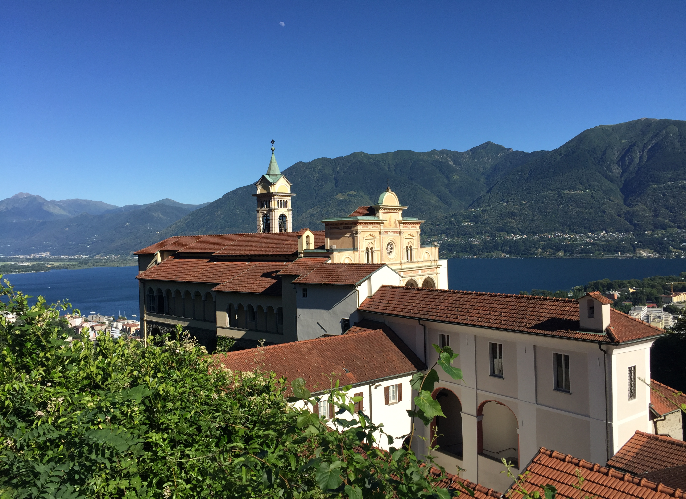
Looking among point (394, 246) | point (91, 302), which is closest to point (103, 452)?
point (394, 246)

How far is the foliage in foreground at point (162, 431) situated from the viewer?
4.49 meters

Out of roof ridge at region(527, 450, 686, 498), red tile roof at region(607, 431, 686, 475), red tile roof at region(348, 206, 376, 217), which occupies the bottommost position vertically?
red tile roof at region(607, 431, 686, 475)

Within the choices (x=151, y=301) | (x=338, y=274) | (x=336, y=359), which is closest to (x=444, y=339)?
(x=336, y=359)

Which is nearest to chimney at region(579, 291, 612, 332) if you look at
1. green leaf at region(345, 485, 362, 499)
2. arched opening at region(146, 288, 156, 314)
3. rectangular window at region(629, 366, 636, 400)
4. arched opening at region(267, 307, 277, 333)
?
rectangular window at region(629, 366, 636, 400)

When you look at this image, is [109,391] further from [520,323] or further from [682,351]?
[682,351]

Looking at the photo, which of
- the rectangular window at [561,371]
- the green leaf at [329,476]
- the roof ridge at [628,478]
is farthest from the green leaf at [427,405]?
the rectangular window at [561,371]

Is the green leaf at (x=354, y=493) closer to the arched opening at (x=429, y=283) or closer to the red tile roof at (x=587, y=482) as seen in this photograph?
the red tile roof at (x=587, y=482)

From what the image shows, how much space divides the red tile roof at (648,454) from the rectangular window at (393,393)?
23.5 feet

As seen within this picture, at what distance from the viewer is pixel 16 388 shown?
8188mm

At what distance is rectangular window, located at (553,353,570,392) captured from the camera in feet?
52.9

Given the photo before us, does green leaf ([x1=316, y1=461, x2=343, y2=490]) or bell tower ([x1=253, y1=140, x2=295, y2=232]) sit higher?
bell tower ([x1=253, y1=140, x2=295, y2=232])

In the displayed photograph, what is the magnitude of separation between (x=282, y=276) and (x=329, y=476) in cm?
2409

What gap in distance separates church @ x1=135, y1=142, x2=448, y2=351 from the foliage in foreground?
1317 centimetres

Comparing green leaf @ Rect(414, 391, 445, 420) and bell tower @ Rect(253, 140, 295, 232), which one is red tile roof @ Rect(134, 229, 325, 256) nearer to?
bell tower @ Rect(253, 140, 295, 232)
